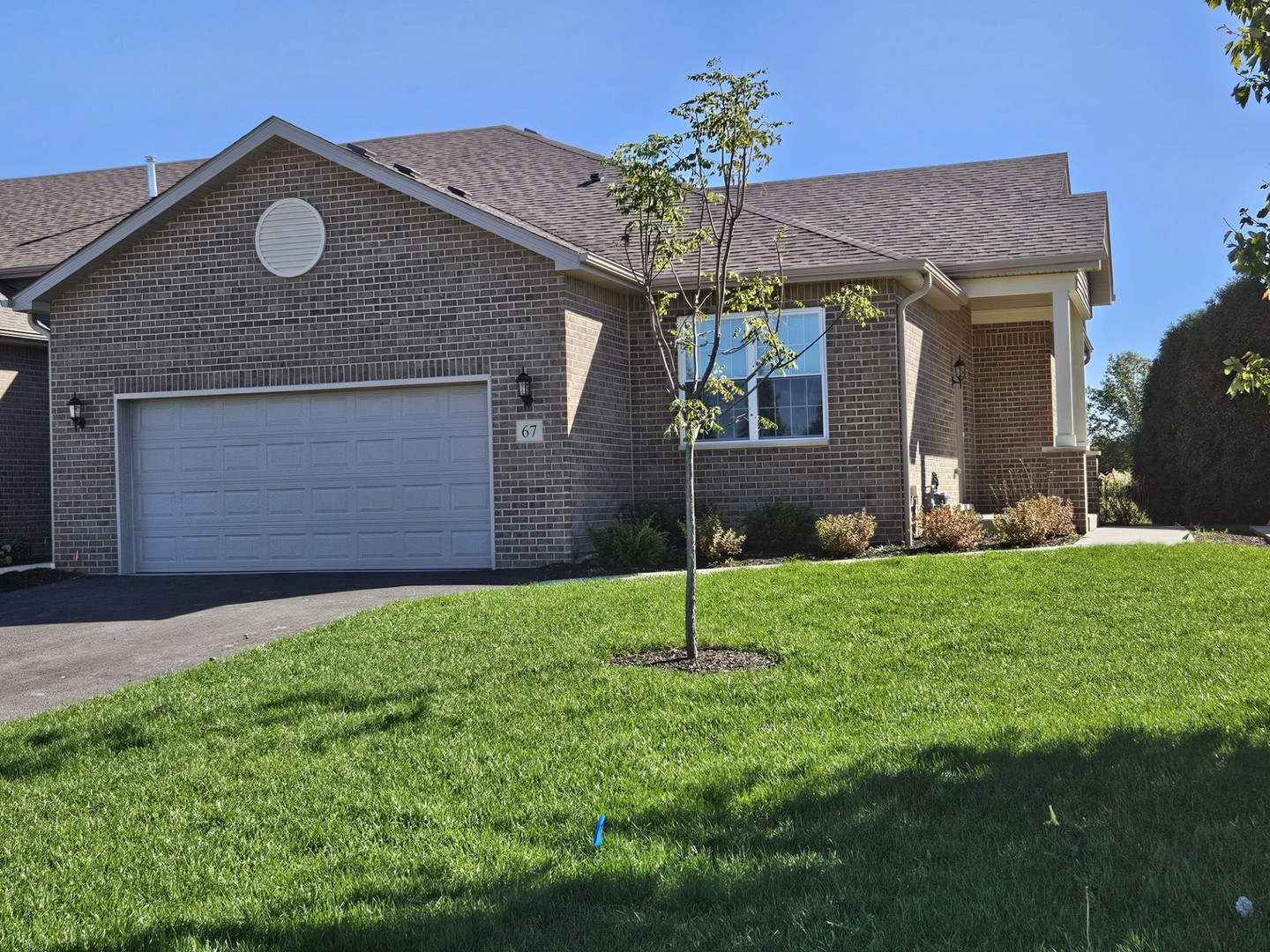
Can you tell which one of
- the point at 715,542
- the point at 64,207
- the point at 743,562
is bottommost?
the point at 743,562

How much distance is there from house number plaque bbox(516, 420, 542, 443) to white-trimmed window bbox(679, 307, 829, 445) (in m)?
2.15

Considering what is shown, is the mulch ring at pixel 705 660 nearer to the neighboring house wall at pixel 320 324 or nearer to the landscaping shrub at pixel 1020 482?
the neighboring house wall at pixel 320 324

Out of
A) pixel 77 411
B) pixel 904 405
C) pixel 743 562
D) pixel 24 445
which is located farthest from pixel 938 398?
pixel 24 445

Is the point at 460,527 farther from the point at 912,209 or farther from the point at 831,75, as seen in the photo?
the point at 912,209

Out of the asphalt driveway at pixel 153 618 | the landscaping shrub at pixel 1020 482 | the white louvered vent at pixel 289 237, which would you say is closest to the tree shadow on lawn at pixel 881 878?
the asphalt driveway at pixel 153 618

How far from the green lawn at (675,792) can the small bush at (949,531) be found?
4.31 metres

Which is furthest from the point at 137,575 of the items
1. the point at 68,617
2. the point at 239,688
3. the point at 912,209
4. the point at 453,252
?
the point at 912,209

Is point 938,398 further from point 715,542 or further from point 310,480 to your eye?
point 310,480

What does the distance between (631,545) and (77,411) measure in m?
7.70

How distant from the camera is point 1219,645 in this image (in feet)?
26.0


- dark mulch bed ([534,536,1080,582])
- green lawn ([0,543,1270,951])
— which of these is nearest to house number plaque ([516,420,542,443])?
dark mulch bed ([534,536,1080,582])

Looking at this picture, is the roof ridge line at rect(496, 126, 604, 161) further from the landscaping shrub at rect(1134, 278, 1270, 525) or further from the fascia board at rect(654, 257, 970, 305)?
the landscaping shrub at rect(1134, 278, 1270, 525)

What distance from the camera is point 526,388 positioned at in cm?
1409

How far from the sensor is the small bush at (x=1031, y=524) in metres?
13.8
